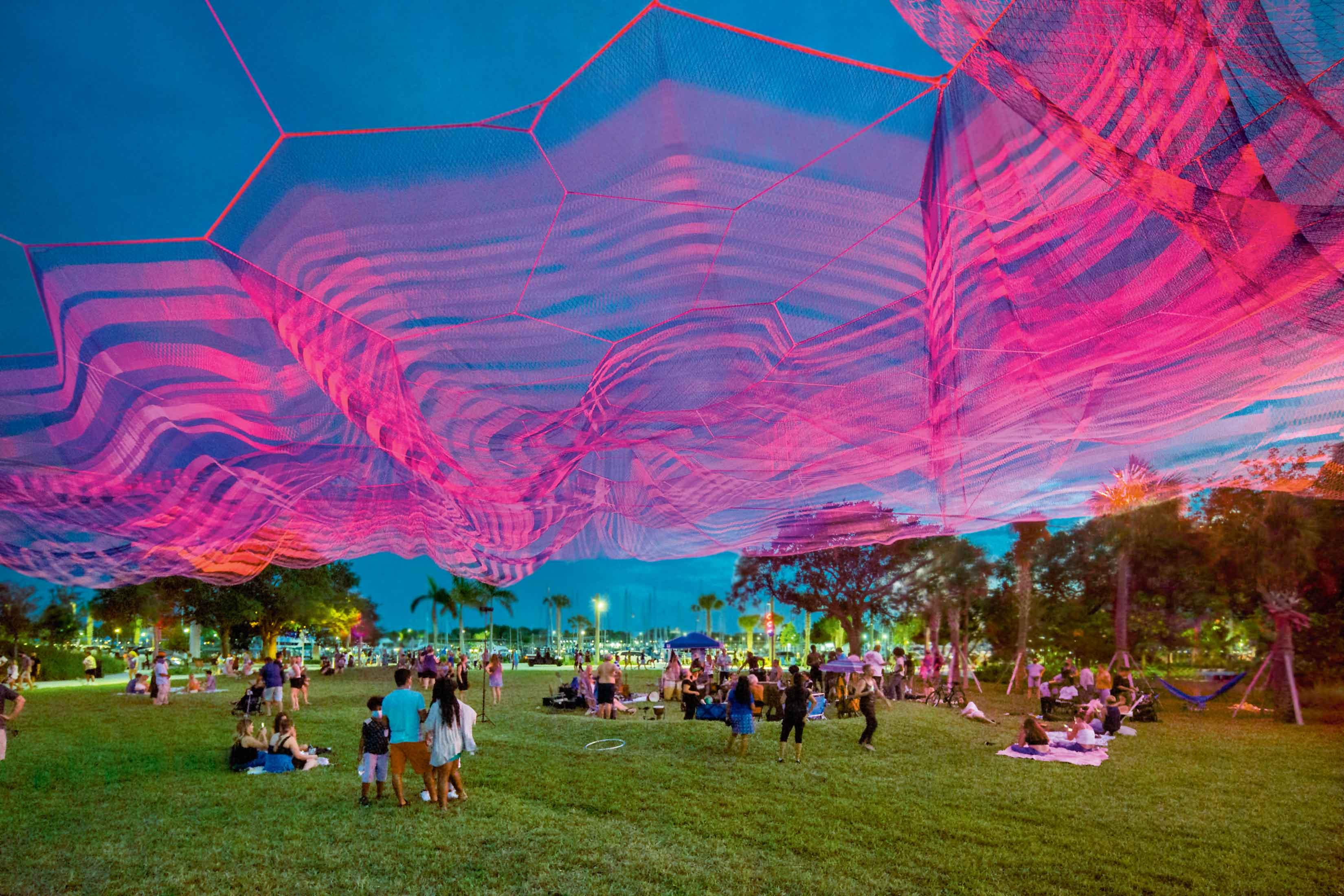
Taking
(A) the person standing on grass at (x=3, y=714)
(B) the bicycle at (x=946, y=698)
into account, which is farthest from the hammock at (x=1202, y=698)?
(A) the person standing on grass at (x=3, y=714)

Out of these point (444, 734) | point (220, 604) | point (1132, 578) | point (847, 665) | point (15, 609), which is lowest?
point (847, 665)

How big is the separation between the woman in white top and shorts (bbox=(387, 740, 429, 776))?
8 centimetres

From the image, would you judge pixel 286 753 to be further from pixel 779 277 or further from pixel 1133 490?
pixel 1133 490

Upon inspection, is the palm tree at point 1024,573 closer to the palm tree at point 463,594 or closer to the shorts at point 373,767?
the shorts at point 373,767

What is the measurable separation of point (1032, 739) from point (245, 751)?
13.2 metres

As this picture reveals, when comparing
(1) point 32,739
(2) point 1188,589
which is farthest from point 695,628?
(1) point 32,739

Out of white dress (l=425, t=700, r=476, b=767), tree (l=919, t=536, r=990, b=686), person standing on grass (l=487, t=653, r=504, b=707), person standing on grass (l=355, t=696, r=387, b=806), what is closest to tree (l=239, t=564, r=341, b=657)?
person standing on grass (l=487, t=653, r=504, b=707)

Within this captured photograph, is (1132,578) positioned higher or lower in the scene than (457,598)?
higher

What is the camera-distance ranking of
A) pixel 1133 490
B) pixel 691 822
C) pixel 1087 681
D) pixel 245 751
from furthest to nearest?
pixel 1087 681
pixel 245 751
pixel 1133 490
pixel 691 822

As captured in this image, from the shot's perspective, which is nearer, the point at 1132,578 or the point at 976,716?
the point at 976,716

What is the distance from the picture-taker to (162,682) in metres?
23.3

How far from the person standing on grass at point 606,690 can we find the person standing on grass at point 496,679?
3.89m

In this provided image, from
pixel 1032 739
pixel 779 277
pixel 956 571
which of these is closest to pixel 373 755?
pixel 779 277

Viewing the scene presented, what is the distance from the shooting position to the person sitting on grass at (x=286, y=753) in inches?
477
